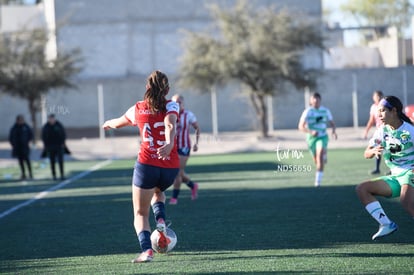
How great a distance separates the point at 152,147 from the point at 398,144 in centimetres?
273

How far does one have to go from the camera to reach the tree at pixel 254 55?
3938 cm

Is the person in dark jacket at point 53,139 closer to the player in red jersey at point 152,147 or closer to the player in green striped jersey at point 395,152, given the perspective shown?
the player in red jersey at point 152,147

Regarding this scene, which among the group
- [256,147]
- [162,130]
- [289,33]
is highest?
[289,33]

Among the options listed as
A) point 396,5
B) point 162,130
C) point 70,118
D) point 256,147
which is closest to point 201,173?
point 256,147

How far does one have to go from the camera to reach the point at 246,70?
129ft

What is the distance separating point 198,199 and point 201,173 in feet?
26.0

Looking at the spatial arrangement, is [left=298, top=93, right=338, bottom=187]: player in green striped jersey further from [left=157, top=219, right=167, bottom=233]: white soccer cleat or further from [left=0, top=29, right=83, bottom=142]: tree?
[left=0, top=29, right=83, bottom=142]: tree

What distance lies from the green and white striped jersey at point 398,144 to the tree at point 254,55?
29495 millimetres

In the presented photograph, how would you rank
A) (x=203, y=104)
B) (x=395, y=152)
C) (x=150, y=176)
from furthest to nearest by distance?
(x=203, y=104) < (x=395, y=152) < (x=150, y=176)

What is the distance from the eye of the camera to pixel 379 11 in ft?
259

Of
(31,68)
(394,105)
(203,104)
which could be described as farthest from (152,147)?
(203,104)

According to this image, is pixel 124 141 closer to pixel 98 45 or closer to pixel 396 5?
pixel 98 45

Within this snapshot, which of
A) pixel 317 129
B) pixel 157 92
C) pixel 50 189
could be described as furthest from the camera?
pixel 50 189

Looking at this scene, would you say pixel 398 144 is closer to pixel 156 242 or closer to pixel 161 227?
pixel 161 227
